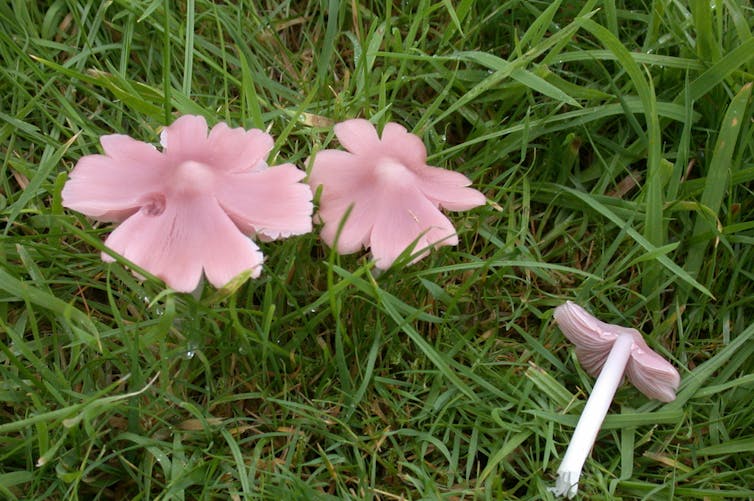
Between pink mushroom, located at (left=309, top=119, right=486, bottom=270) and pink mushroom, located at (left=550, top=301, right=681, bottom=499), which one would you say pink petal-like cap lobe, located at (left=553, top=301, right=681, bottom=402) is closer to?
pink mushroom, located at (left=550, top=301, right=681, bottom=499)

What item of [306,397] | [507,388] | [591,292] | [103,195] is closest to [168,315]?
[103,195]

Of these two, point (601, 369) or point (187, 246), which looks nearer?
point (187, 246)

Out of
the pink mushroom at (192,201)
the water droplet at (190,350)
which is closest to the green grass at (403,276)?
the water droplet at (190,350)

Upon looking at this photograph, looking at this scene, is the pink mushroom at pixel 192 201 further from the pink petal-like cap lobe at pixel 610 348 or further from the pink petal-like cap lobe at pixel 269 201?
the pink petal-like cap lobe at pixel 610 348

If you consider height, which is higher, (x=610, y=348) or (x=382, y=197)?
(x=382, y=197)

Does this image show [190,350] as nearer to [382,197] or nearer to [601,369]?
[382,197]

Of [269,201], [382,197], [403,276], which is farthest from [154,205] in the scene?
[403,276]
